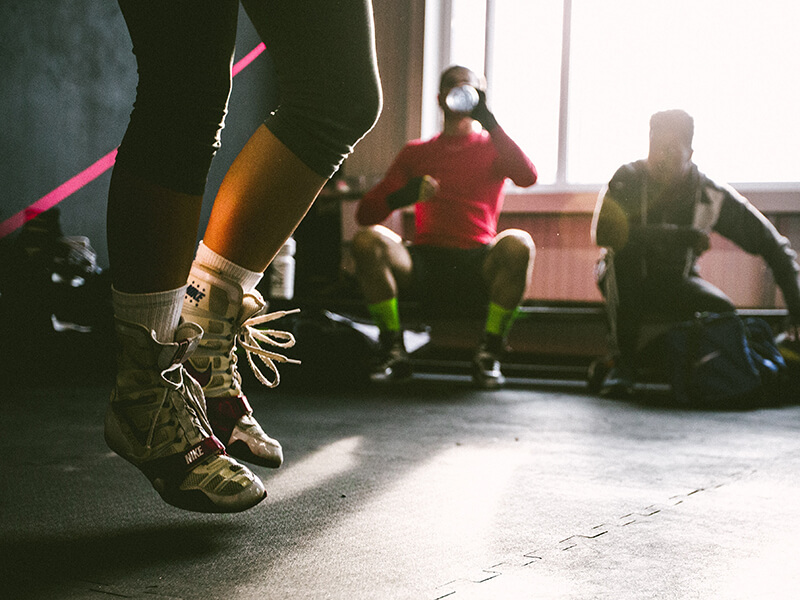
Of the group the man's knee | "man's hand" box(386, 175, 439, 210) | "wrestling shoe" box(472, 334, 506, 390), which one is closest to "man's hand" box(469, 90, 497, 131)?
"man's hand" box(386, 175, 439, 210)

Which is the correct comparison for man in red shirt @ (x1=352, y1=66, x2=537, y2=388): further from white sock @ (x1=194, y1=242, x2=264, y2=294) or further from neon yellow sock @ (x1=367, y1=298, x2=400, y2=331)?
white sock @ (x1=194, y1=242, x2=264, y2=294)

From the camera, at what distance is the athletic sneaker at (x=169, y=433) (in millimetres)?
729

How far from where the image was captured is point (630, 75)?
12.1 feet

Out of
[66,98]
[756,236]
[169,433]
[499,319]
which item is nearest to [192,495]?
[169,433]

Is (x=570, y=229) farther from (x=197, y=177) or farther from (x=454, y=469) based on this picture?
(x=197, y=177)

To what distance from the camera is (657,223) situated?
8.04 ft

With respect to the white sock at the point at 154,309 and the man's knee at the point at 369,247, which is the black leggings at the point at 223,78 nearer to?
the white sock at the point at 154,309

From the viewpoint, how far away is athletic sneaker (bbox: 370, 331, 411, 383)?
2.40m

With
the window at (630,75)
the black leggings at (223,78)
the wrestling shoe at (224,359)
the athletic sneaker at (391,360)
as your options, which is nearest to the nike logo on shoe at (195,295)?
the wrestling shoe at (224,359)

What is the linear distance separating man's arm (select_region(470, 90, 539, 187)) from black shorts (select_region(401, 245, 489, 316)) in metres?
0.29

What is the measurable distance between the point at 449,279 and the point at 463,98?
2.02 feet

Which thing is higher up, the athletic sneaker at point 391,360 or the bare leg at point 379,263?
the bare leg at point 379,263

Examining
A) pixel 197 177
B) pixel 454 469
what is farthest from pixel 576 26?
pixel 197 177

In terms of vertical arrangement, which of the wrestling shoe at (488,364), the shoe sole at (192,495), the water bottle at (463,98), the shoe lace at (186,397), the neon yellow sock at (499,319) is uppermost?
the water bottle at (463,98)
